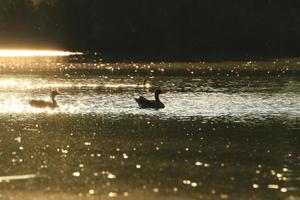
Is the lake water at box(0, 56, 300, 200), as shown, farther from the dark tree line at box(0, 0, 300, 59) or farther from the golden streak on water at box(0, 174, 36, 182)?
the dark tree line at box(0, 0, 300, 59)

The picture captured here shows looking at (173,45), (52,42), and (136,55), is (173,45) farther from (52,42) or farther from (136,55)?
(52,42)

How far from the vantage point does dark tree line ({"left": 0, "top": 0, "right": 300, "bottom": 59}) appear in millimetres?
151125

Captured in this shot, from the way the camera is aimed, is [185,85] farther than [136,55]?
No

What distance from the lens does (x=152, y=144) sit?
1463 inches

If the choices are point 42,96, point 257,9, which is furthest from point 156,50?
point 42,96

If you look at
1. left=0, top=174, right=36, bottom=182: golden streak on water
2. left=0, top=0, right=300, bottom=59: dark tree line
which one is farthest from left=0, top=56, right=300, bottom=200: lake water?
left=0, top=0, right=300, bottom=59: dark tree line

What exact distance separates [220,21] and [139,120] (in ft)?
357

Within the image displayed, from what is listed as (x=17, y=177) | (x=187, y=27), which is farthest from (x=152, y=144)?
(x=187, y=27)

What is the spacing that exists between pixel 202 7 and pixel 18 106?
98700mm

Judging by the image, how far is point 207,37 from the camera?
154 metres

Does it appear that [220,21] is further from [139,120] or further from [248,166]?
[248,166]

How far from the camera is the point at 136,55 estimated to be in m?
148

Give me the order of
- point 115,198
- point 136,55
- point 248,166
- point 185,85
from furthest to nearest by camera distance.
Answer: point 136,55, point 185,85, point 248,166, point 115,198

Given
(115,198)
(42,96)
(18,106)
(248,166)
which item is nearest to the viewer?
(115,198)
